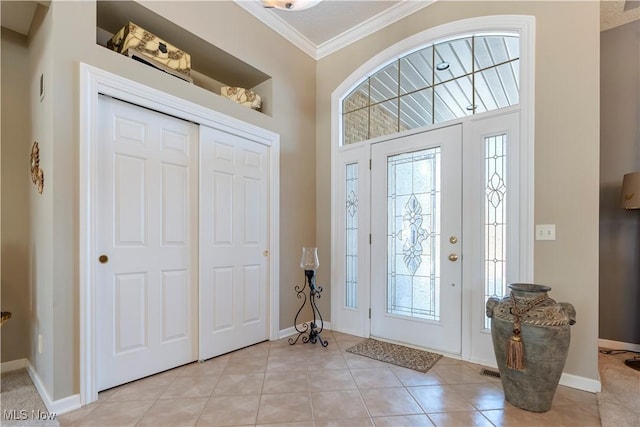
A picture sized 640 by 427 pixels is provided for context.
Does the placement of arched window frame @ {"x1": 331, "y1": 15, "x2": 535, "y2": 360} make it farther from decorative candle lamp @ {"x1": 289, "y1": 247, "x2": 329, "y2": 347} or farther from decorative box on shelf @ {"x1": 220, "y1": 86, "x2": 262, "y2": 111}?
decorative box on shelf @ {"x1": 220, "y1": 86, "x2": 262, "y2": 111}

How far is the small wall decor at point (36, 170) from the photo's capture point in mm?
2116

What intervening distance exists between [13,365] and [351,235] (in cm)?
320

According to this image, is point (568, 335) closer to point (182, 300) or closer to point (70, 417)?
point (182, 300)

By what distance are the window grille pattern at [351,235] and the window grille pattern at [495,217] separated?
53.6 inches

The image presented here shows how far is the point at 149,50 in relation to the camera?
244 centimetres

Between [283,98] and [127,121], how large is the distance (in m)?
1.69

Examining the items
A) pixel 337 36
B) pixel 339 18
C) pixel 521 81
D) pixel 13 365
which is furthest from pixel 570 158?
pixel 13 365

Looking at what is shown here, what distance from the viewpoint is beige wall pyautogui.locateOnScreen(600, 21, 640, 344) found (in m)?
2.95

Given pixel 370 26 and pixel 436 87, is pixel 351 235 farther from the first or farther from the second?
pixel 370 26

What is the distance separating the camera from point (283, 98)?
11.5ft

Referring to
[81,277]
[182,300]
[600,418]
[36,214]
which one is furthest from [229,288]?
[600,418]

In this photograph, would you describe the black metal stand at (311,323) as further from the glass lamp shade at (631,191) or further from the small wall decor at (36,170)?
the glass lamp shade at (631,191)

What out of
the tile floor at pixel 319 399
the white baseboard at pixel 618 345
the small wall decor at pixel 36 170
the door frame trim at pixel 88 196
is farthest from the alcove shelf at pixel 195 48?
the white baseboard at pixel 618 345

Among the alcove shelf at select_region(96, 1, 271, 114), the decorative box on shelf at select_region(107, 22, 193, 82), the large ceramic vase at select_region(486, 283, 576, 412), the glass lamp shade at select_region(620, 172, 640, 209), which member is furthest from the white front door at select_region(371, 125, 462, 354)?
the decorative box on shelf at select_region(107, 22, 193, 82)
